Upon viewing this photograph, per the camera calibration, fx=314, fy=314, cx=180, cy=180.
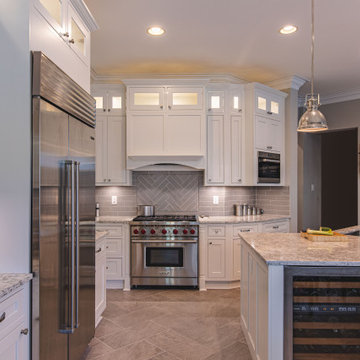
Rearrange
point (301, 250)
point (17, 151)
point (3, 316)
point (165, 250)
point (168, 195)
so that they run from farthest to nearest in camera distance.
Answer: point (168, 195)
point (165, 250)
point (301, 250)
point (17, 151)
point (3, 316)

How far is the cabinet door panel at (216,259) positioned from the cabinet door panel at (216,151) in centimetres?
89

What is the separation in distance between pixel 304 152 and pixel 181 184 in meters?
2.50

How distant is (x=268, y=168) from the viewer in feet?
15.3

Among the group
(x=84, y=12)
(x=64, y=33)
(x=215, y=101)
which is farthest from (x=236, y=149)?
(x=64, y=33)

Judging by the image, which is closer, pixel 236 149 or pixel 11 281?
pixel 11 281

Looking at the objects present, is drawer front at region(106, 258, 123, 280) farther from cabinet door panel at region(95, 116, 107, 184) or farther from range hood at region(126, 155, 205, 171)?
range hood at region(126, 155, 205, 171)

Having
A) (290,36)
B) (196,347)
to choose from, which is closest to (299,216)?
(290,36)

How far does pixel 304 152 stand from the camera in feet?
18.8

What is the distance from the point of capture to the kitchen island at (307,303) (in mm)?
1924

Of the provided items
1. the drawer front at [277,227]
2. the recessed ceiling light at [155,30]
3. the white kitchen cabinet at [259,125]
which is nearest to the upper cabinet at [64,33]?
the recessed ceiling light at [155,30]

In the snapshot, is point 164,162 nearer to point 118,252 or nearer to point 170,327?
point 118,252

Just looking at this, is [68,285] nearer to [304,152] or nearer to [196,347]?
[196,347]

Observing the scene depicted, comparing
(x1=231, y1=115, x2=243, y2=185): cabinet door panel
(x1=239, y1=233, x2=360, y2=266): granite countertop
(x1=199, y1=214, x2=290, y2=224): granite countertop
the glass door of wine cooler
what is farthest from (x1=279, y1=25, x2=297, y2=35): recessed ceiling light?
the glass door of wine cooler

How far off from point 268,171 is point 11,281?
3.86m
